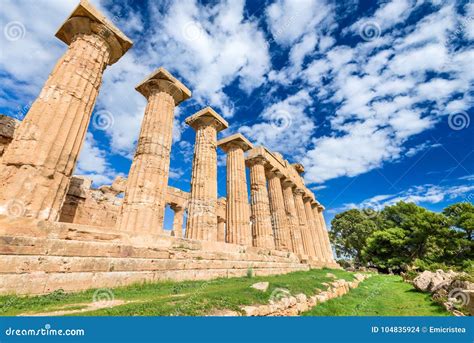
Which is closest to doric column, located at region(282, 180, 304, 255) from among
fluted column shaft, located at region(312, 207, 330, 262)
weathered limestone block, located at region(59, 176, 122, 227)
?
fluted column shaft, located at region(312, 207, 330, 262)

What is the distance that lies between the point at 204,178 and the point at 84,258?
8195 millimetres

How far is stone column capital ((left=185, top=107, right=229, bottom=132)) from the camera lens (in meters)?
15.0

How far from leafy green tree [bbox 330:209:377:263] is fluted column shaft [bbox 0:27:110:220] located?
50.3m

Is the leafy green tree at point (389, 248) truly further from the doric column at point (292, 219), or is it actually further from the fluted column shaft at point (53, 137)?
the fluted column shaft at point (53, 137)

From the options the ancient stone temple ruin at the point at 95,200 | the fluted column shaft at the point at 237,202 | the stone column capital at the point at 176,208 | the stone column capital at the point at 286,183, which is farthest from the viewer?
the stone column capital at the point at 286,183

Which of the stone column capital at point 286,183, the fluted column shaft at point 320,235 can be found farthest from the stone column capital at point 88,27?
the fluted column shaft at point 320,235

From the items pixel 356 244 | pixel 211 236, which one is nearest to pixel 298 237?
pixel 211 236

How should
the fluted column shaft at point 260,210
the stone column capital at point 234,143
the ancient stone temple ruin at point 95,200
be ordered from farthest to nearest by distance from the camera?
the stone column capital at point 234,143
the fluted column shaft at point 260,210
the ancient stone temple ruin at point 95,200

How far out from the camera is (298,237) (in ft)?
74.7

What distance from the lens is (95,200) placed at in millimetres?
12852

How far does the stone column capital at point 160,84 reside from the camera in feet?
39.1

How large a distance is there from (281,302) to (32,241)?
19.5 feet

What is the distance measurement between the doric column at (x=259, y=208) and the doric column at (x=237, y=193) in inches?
84.6

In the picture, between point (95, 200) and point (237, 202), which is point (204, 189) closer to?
point (237, 202)
